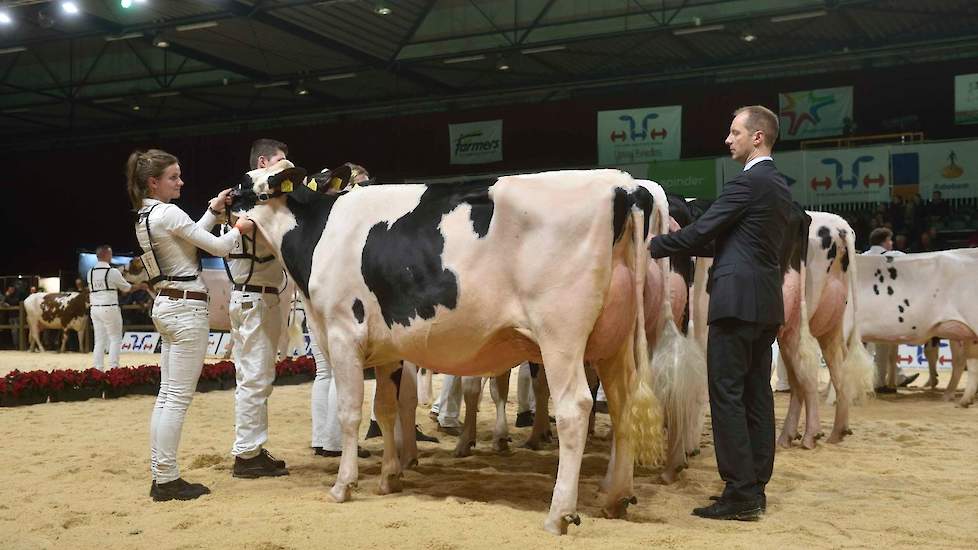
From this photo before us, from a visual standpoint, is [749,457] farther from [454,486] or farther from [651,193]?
[454,486]

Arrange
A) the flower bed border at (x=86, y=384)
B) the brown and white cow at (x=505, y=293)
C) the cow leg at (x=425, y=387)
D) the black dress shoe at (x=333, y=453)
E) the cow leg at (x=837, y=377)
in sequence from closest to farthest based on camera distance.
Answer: the brown and white cow at (x=505, y=293) → the black dress shoe at (x=333, y=453) → the cow leg at (x=837, y=377) → the cow leg at (x=425, y=387) → the flower bed border at (x=86, y=384)

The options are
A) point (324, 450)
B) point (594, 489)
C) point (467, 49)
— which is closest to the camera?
point (594, 489)

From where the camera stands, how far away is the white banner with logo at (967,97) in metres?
15.2

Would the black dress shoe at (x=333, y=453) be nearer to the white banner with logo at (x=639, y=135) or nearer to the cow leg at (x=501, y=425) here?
the cow leg at (x=501, y=425)

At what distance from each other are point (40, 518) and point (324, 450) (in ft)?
7.22

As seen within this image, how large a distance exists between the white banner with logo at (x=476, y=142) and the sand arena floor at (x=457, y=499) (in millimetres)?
12458

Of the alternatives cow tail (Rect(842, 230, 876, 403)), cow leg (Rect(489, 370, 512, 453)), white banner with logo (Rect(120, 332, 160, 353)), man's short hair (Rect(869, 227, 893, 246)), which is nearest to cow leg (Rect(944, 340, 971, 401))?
man's short hair (Rect(869, 227, 893, 246))

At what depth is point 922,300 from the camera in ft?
31.2

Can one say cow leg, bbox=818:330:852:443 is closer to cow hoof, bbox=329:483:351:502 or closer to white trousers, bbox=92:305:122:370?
cow hoof, bbox=329:483:351:502

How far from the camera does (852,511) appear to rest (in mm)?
4621

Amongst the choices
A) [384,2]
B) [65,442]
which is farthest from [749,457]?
[384,2]

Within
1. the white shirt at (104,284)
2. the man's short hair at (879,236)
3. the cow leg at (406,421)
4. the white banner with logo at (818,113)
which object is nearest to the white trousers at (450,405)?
the cow leg at (406,421)

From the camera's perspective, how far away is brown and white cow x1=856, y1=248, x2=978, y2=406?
9.33 m

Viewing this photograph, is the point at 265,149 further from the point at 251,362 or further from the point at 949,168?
the point at 949,168
